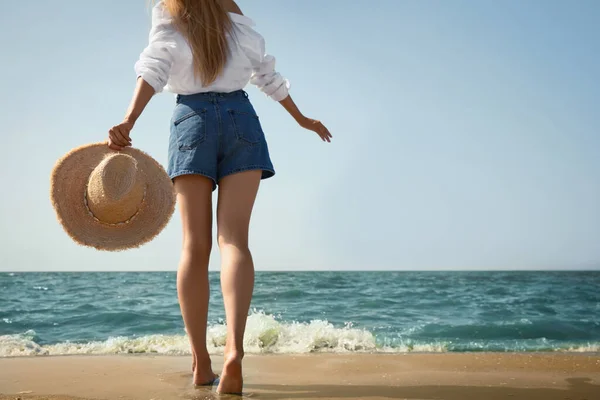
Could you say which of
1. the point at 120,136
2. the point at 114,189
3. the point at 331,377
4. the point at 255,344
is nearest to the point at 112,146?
the point at 120,136

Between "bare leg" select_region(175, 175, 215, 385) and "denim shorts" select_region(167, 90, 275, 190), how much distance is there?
7 centimetres

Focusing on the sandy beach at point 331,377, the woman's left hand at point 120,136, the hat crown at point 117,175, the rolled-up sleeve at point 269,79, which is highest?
the rolled-up sleeve at point 269,79

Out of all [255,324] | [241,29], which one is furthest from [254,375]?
[255,324]

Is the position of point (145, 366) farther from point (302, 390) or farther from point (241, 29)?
point (241, 29)

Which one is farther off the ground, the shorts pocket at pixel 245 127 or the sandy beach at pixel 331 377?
the shorts pocket at pixel 245 127

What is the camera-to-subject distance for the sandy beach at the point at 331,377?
2.57 m

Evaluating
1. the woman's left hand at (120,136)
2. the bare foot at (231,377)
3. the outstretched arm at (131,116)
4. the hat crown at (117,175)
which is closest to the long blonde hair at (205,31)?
the outstretched arm at (131,116)

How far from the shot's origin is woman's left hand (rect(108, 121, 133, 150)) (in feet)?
7.63

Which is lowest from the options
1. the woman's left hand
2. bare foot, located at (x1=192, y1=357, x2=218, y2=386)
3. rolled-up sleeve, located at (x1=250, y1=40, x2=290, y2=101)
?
bare foot, located at (x1=192, y1=357, x2=218, y2=386)

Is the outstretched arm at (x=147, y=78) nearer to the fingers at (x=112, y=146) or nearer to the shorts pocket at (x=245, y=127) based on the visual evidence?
the fingers at (x=112, y=146)

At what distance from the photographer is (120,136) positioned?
2344 mm

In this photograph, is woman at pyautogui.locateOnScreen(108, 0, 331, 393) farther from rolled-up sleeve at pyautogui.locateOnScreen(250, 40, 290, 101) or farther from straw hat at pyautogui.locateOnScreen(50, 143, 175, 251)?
rolled-up sleeve at pyautogui.locateOnScreen(250, 40, 290, 101)

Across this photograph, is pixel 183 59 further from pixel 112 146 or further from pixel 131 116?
pixel 112 146

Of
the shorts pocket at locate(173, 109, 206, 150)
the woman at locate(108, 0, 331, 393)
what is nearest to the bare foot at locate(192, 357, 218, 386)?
the woman at locate(108, 0, 331, 393)
